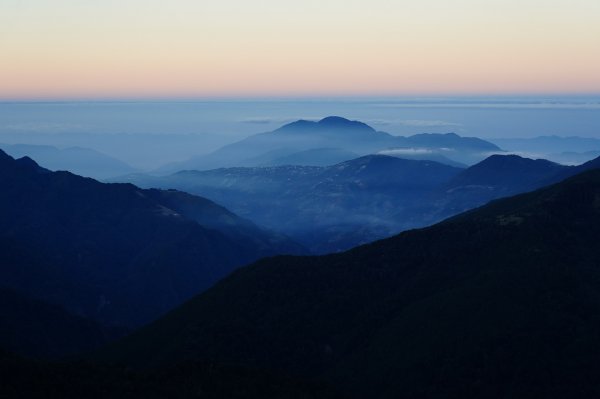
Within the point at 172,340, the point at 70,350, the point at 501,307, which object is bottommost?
the point at 70,350

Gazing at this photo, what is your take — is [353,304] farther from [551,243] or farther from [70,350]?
[70,350]

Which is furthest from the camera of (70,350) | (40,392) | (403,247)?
(70,350)

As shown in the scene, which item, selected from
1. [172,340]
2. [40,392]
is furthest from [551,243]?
[40,392]

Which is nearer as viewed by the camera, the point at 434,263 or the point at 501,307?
the point at 501,307

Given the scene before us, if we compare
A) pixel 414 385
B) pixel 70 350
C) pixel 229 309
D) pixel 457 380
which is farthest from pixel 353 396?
pixel 70 350

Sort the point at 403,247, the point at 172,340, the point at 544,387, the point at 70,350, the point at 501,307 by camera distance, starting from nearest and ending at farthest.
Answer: the point at 544,387
the point at 501,307
the point at 172,340
the point at 403,247
the point at 70,350

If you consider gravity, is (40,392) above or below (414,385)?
above
